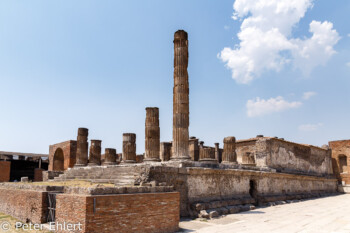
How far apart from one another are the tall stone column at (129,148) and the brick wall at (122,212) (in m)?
7.66

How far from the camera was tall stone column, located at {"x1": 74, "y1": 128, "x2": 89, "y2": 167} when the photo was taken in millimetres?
17886

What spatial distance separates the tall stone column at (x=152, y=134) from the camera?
41.4 feet

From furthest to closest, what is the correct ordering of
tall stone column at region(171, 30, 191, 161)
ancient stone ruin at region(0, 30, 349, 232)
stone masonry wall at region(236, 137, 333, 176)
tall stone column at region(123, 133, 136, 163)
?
stone masonry wall at region(236, 137, 333, 176)
tall stone column at region(123, 133, 136, 163)
tall stone column at region(171, 30, 191, 161)
ancient stone ruin at region(0, 30, 349, 232)

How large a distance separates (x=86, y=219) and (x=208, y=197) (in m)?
5.77

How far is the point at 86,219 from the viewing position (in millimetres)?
5266

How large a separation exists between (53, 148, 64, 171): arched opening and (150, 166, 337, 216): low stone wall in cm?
1938

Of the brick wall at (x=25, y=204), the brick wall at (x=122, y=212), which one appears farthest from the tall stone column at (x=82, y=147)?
the brick wall at (x=122, y=212)

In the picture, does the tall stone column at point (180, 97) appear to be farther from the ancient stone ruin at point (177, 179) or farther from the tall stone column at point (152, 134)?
the tall stone column at point (152, 134)

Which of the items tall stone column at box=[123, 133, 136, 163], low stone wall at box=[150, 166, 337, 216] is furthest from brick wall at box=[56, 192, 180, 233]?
tall stone column at box=[123, 133, 136, 163]

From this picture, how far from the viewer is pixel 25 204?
7.97 metres

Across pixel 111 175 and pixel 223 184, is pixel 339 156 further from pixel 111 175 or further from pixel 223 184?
pixel 111 175

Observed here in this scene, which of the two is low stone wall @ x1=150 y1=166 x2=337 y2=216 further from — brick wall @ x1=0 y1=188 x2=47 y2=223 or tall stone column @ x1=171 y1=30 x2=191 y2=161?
brick wall @ x1=0 y1=188 x2=47 y2=223

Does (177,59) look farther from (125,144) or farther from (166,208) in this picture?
(166,208)

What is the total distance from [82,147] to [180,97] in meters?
9.23
